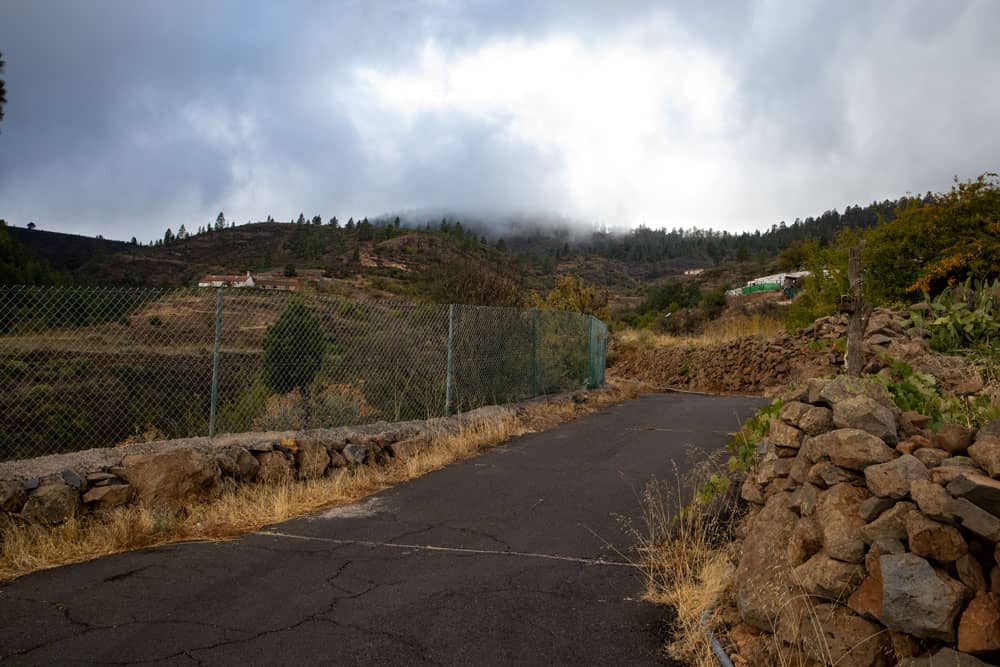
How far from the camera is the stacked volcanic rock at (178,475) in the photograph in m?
5.50

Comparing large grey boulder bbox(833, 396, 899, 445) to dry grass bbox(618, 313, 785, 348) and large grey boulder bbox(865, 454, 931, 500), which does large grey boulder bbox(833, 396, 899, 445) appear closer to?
A: large grey boulder bbox(865, 454, 931, 500)

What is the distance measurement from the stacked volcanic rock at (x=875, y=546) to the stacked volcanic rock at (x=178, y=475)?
17.2 ft

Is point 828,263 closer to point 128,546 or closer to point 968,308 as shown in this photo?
point 968,308

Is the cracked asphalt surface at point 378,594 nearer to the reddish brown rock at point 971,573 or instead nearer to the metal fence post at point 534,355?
the reddish brown rock at point 971,573

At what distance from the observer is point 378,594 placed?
4.41m

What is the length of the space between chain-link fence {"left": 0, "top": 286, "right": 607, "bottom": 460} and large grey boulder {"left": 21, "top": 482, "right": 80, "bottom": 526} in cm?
152

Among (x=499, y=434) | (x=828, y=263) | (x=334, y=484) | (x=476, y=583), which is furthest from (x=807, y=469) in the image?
(x=828, y=263)

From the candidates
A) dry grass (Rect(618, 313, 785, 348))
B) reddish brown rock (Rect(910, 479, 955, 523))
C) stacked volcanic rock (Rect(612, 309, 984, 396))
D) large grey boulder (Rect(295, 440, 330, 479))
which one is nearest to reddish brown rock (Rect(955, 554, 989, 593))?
reddish brown rock (Rect(910, 479, 955, 523))

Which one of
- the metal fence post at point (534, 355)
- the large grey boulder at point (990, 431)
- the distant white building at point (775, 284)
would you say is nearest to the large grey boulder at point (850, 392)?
the large grey boulder at point (990, 431)

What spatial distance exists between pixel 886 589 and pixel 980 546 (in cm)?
43

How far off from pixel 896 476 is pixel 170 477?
6133 mm

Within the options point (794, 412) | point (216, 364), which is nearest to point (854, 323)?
point (794, 412)

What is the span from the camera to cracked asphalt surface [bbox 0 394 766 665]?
11.9 ft

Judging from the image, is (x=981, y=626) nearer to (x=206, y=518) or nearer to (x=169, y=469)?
(x=206, y=518)
